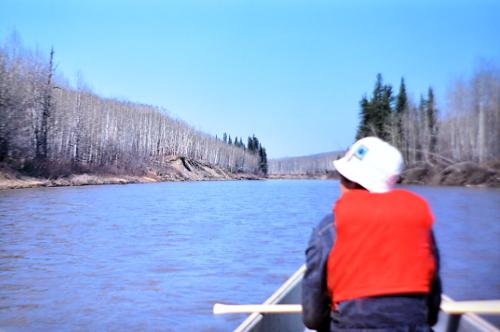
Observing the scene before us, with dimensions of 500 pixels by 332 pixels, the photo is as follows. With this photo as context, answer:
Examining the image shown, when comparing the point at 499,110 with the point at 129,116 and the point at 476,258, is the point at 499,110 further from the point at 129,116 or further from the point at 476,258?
the point at 129,116

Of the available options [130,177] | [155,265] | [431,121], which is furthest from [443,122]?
[155,265]

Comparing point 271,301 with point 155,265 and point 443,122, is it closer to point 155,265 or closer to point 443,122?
point 155,265

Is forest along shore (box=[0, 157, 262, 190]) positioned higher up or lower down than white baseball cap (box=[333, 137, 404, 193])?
higher up

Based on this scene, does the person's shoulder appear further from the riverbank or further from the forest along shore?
the riverbank

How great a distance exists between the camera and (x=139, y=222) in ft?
55.8

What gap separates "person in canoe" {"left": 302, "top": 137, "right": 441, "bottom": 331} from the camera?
2057 mm

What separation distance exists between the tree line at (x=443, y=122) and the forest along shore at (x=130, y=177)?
91.7ft

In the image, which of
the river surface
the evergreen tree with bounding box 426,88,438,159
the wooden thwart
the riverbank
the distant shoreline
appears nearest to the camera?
the wooden thwart

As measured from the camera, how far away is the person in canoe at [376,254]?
6.75 ft

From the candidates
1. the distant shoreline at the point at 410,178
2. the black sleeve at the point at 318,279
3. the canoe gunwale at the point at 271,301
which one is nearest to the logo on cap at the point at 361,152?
the black sleeve at the point at 318,279

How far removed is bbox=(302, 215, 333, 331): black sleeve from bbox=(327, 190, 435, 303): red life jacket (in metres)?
0.06

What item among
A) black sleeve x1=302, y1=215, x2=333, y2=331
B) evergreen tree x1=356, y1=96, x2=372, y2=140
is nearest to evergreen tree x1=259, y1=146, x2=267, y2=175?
evergreen tree x1=356, y1=96, x2=372, y2=140

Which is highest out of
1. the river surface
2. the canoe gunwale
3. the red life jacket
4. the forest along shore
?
the forest along shore

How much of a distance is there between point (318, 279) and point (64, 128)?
5115 centimetres
